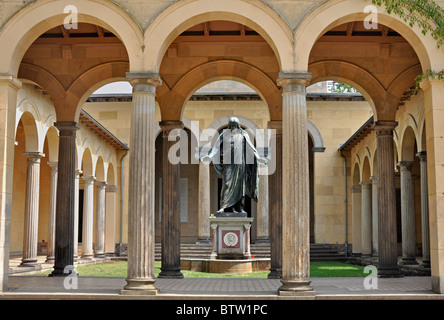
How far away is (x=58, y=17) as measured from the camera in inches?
483

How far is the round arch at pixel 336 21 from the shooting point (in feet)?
39.2

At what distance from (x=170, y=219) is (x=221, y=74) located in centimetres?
426

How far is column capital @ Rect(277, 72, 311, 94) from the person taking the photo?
11734mm

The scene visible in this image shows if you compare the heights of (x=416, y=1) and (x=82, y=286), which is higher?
(x=416, y=1)

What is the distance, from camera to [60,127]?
16.5 metres

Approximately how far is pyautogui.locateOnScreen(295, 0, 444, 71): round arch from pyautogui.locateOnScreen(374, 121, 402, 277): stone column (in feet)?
14.3

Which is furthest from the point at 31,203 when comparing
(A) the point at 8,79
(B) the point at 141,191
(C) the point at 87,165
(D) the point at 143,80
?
(D) the point at 143,80

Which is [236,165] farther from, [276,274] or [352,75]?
[352,75]

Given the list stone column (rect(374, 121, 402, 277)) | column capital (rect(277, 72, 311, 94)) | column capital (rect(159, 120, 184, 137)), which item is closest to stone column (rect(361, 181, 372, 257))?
stone column (rect(374, 121, 402, 277))

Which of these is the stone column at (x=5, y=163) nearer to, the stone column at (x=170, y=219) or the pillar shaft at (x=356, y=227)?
the stone column at (x=170, y=219)
